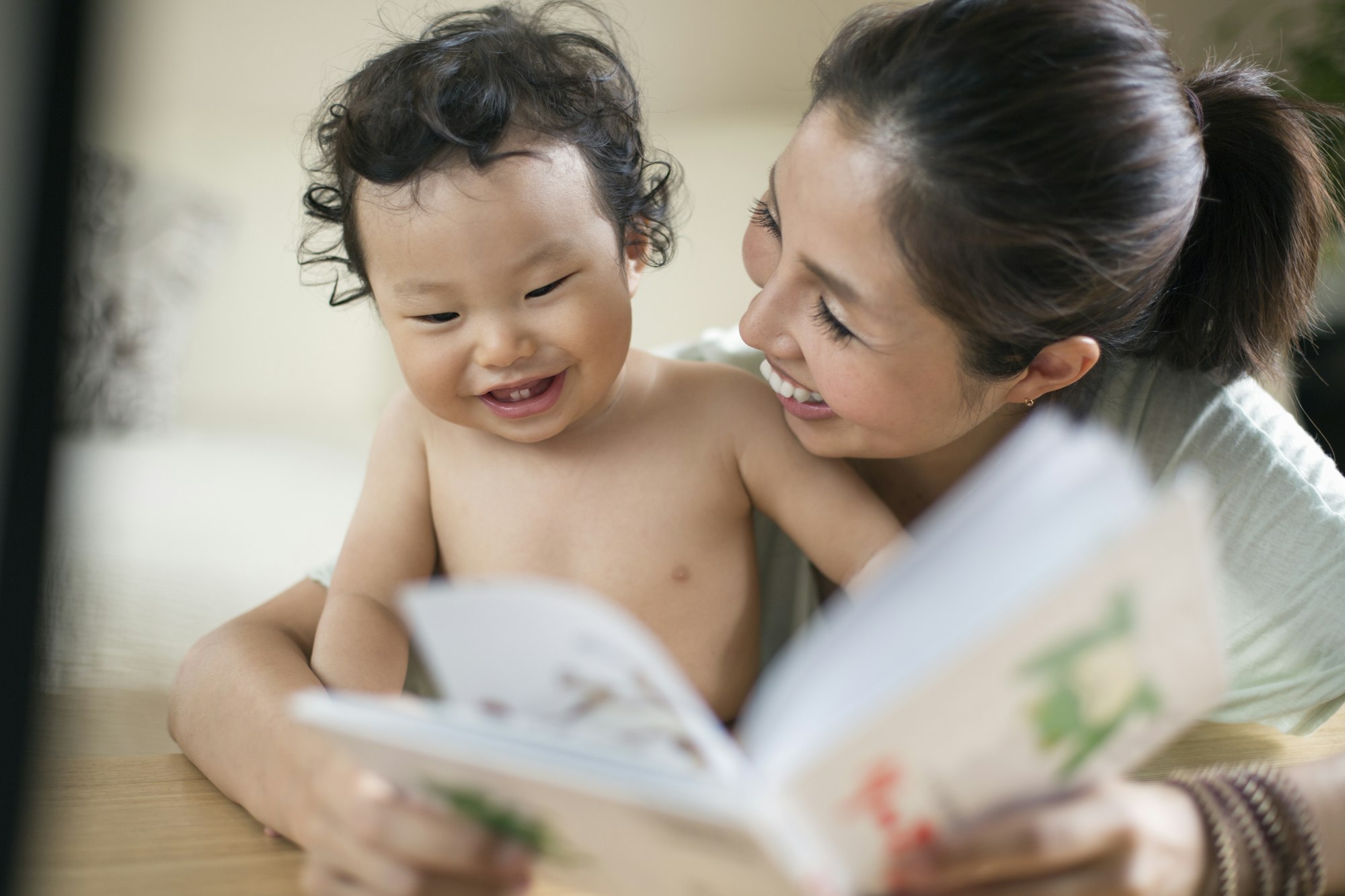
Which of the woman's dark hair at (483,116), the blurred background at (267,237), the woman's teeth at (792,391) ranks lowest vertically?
the blurred background at (267,237)

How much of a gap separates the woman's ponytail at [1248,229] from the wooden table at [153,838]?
1.25 ft

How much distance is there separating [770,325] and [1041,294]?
0.21 meters

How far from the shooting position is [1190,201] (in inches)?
34.4

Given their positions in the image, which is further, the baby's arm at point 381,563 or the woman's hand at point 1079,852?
the baby's arm at point 381,563

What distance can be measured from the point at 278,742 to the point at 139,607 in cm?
119

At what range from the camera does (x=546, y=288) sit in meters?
0.93

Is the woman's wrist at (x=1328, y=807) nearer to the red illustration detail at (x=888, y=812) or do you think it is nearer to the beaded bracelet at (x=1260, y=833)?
the beaded bracelet at (x=1260, y=833)

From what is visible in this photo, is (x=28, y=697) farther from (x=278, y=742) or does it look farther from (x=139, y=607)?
(x=139, y=607)

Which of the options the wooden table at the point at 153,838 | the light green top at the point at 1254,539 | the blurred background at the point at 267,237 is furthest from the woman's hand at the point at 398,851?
the blurred background at the point at 267,237

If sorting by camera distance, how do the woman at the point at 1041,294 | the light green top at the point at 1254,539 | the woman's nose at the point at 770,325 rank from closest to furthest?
the woman at the point at 1041,294, the woman's nose at the point at 770,325, the light green top at the point at 1254,539

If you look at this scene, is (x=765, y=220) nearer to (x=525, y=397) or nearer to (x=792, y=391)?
(x=792, y=391)

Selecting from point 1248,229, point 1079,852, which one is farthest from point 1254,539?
point 1079,852

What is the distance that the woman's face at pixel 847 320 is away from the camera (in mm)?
819

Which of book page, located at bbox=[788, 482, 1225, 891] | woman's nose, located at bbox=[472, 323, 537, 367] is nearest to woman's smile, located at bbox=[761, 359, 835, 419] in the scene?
woman's nose, located at bbox=[472, 323, 537, 367]
